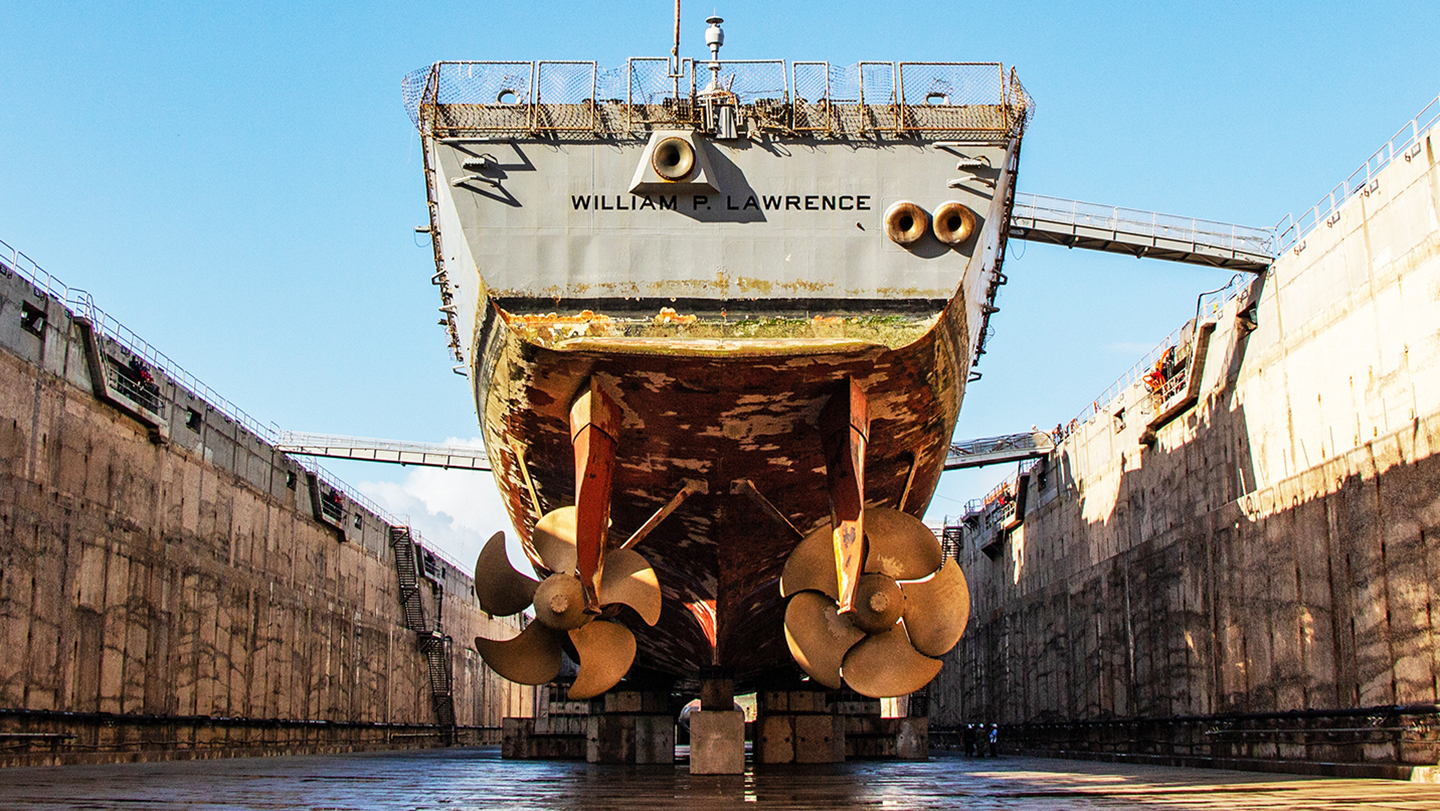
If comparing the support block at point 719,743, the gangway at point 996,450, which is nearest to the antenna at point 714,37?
the support block at point 719,743

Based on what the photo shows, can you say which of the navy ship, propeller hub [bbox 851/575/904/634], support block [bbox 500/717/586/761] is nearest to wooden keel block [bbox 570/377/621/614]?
the navy ship

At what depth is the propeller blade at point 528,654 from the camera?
11.7 m

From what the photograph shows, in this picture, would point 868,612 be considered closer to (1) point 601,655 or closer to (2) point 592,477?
(1) point 601,655

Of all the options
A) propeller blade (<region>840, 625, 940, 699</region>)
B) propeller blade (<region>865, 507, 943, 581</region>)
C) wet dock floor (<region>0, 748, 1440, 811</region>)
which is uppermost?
propeller blade (<region>865, 507, 943, 581</region>)

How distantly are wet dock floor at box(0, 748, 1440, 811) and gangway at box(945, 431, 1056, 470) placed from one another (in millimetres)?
22321

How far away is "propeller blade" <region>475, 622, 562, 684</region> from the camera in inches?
459

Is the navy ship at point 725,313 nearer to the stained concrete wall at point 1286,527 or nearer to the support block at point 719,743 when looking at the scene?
the support block at point 719,743

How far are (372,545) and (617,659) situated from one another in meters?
30.3

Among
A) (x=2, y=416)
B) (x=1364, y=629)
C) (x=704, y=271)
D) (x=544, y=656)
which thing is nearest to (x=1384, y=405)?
(x=1364, y=629)

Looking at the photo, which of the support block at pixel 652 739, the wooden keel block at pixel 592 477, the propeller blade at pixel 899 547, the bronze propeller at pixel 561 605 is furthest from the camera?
the support block at pixel 652 739

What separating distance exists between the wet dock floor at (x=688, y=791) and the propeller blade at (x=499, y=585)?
187 cm

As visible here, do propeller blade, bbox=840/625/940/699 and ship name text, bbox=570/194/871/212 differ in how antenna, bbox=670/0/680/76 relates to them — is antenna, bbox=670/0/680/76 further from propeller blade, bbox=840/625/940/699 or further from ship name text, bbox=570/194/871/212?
propeller blade, bbox=840/625/940/699

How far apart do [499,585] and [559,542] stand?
1271 millimetres

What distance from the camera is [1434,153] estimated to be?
576 inches
